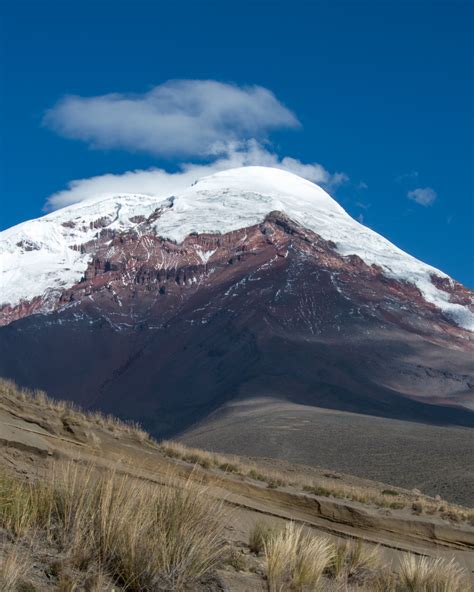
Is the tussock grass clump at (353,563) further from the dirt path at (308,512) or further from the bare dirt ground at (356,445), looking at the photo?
the bare dirt ground at (356,445)

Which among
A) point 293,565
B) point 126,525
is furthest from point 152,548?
point 293,565

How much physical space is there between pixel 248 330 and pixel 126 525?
460 ft

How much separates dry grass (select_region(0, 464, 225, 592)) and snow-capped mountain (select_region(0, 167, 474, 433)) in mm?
102261

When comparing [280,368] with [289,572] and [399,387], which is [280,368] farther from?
[289,572]

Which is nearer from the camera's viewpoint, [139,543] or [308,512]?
[139,543]

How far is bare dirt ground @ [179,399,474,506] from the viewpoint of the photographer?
4850cm

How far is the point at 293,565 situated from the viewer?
24.6 ft

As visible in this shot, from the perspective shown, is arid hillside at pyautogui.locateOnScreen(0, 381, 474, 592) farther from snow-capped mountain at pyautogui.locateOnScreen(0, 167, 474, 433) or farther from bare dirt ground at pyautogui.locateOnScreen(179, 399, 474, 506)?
snow-capped mountain at pyautogui.locateOnScreen(0, 167, 474, 433)

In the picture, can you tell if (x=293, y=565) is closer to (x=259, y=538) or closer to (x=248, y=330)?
(x=259, y=538)

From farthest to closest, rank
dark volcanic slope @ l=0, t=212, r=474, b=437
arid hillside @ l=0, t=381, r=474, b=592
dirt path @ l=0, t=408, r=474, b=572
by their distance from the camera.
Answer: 1. dark volcanic slope @ l=0, t=212, r=474, b=437
2. dirt path @ l=0, t=408, r=474, b=572
3. arid hillside @ l=0, t=381, r=474, b=592

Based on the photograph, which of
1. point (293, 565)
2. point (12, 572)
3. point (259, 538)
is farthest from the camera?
point (259, 538)

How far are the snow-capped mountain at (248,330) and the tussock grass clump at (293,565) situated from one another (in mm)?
101712

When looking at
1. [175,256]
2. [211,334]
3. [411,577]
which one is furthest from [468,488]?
[175,256]

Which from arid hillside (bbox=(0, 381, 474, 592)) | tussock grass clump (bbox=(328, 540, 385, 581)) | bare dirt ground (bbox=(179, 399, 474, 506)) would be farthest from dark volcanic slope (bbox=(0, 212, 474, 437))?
arid hillside (bbox=(0, 381, 474, 592))
